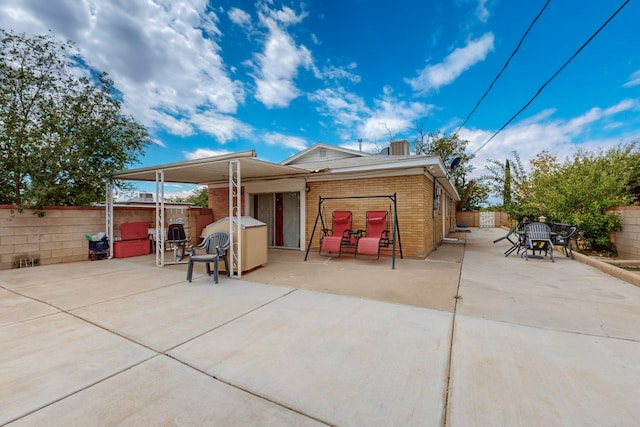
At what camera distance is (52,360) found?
234cm

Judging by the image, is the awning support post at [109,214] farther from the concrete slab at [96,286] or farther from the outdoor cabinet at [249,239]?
the outdoor cabinet at [249,239]

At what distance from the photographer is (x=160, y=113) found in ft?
34.8

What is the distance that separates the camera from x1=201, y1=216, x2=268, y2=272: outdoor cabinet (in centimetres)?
579

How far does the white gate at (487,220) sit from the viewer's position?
23.6 m

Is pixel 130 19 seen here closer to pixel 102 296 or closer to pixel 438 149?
pixel 102 296

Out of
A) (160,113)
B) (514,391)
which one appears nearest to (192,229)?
(160,113)

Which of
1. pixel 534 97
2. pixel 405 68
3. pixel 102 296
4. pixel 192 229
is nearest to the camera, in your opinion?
pixel 102 296

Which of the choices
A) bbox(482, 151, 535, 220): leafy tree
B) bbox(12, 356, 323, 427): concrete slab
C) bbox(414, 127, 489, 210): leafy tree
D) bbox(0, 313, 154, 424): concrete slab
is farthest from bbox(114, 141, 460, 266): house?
bbox(414, 127, 489, 210): leafy tree

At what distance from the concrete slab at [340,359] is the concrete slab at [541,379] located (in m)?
0.19

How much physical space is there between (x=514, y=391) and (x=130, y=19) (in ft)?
33.1

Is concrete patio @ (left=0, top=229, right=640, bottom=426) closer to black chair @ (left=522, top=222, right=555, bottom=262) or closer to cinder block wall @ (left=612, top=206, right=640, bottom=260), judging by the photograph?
black chair @ (left=522, top=222, right=555, bottom=262)

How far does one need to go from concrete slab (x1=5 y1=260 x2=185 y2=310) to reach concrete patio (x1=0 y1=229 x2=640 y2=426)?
0.19 ft

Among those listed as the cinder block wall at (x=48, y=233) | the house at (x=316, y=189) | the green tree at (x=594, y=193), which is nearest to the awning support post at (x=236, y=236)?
the house at (x=316, y=189)

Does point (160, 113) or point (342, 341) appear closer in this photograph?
point (342, 341)
